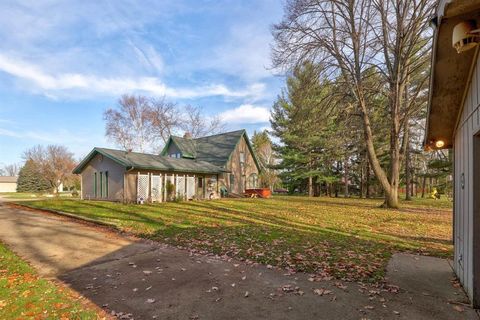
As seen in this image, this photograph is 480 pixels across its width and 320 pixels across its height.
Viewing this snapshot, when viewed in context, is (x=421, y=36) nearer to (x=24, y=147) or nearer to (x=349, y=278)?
(x=349, y=278)

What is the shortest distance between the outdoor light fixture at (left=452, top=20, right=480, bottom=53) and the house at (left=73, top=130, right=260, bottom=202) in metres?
16.7

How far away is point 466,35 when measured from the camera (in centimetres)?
273

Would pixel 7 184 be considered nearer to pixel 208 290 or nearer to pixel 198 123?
pixel 198 123

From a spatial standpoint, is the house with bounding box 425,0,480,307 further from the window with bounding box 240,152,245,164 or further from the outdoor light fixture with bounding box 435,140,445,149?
the window with bounding box 240,152,245,164

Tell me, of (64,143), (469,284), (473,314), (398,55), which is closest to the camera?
(473,314)

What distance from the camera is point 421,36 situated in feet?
50.2

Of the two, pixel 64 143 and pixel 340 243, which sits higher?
pixel 64 143

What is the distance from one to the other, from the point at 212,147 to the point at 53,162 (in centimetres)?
2558

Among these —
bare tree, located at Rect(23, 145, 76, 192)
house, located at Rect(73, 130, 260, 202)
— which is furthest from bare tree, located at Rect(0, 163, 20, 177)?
house, located at Rect(73, 130, 260, 202)

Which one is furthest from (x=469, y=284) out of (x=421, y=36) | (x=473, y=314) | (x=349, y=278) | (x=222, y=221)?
(x=421, y=36)

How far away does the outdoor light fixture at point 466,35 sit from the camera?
8.93ft

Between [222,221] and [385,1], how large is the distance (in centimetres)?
1543

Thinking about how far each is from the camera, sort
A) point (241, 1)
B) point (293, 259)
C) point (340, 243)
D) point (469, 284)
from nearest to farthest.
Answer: point (469, 284), point (293, 259), point (340, 243), point (241, 1)

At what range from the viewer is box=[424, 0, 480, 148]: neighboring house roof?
2.77 metres
